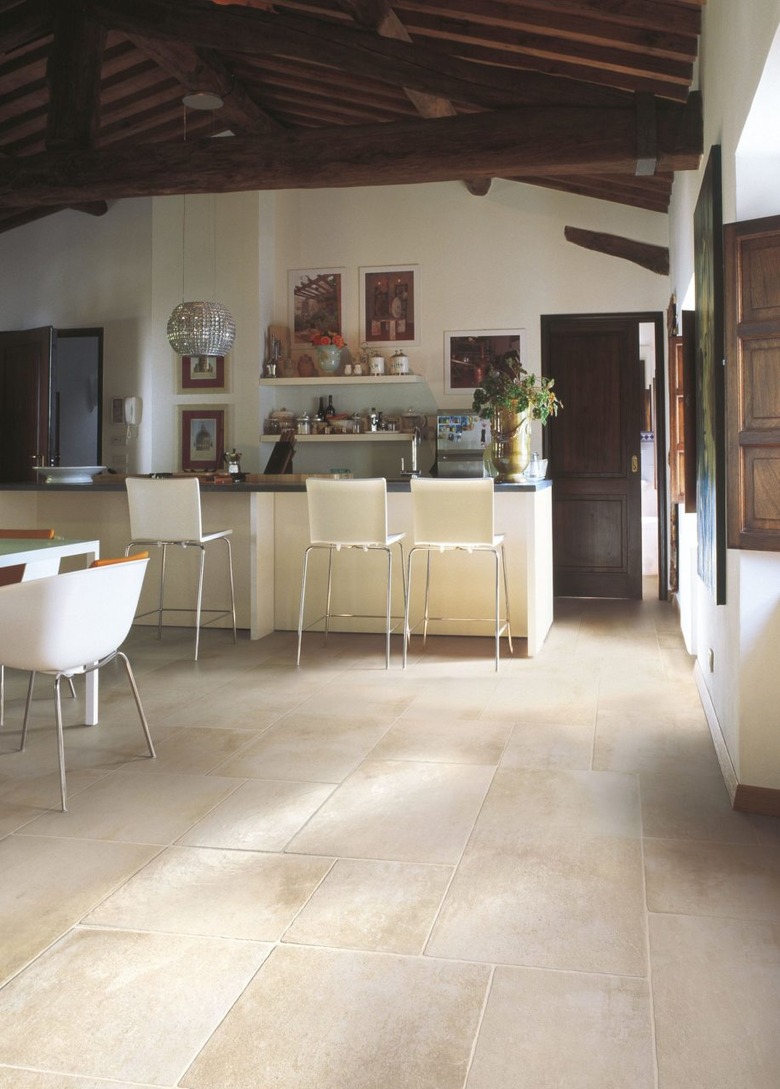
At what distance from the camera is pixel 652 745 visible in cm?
339

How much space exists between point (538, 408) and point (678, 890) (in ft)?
11.7

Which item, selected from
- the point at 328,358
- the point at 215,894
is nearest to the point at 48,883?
the point at 215,894

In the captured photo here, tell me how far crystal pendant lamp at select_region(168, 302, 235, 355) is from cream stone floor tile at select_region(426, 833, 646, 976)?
495 centimetres

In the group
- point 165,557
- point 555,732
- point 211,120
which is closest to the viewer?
point 555,732

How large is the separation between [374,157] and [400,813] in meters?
3.93

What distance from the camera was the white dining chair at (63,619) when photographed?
2.67 meters

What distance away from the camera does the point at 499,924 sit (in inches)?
80.1

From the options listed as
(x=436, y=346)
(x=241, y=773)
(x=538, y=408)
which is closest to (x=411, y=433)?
(x=436, y=346)

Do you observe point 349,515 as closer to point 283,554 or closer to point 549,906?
point 283,554

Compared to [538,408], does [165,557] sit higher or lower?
lower

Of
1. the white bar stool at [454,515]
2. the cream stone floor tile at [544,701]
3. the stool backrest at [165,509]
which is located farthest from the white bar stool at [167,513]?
the cream stone floor tile at [544,701]

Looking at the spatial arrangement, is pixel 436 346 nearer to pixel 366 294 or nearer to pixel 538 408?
pixel 366 294

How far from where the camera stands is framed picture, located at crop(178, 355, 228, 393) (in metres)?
8.09

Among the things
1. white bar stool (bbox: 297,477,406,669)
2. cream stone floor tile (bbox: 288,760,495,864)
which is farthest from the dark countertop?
cream stone floor tile (bbox: 288,760,495,864)
